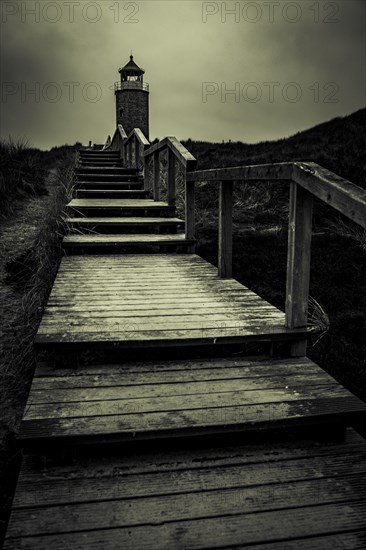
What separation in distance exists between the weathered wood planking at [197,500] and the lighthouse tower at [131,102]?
31.5 metres

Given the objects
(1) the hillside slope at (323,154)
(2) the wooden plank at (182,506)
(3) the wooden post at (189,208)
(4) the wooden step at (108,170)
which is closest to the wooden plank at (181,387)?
(2) the wooden plank at (182,506)

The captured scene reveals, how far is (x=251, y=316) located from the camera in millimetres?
3012

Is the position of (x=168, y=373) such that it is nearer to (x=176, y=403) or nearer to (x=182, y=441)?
(x=176, y=403)

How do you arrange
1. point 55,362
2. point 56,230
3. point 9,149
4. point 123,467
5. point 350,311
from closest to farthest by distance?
point 123,467, point 55,362, point 350,311, point 56,230, point 9,149

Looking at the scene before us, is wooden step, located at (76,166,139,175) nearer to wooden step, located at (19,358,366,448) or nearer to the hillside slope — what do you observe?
the hillside slope

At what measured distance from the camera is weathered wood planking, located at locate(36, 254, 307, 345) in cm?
264

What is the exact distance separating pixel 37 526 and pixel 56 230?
416 centimetres

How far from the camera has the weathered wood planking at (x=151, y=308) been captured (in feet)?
8.66

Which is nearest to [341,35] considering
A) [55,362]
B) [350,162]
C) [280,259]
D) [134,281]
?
[350,162]

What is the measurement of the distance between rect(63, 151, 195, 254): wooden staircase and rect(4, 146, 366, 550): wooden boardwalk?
2106 mm

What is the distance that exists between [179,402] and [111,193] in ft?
21.9

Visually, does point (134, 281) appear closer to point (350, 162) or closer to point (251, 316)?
point (251, 316)

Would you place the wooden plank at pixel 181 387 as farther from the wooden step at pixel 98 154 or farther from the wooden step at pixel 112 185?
the wooden step at pixel 98 154

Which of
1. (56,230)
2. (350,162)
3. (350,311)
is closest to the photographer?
(350,311)
